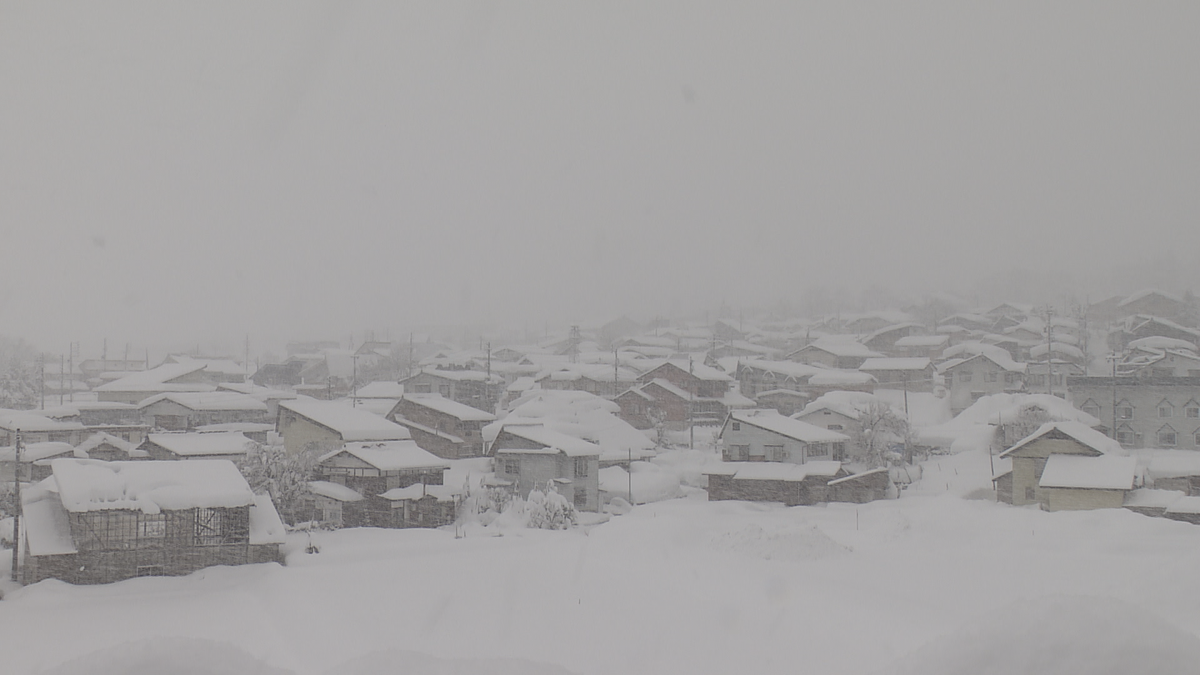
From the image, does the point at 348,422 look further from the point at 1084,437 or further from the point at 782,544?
the point at 1084,437

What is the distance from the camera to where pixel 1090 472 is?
1055 cm

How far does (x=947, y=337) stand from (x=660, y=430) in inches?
482

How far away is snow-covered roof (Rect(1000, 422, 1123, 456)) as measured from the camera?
11.1 m

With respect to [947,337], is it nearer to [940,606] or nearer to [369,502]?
[369,502]

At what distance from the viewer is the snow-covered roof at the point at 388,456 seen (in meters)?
13.3

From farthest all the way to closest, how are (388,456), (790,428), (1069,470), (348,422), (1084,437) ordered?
(790,428) → (348,422) → (388,456) → (1084,437) → (1069,470)

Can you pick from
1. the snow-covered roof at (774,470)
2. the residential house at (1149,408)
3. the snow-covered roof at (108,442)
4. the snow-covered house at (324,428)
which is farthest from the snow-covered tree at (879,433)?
the snow-covered roof at (108,442)

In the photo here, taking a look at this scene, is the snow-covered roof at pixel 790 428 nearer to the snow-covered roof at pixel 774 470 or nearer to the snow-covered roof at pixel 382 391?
the snow-covered roof at pixel 774 470

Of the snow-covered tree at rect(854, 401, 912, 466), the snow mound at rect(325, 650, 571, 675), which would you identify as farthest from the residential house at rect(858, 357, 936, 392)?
the snow mound at rect(325, 650, 571, 675)

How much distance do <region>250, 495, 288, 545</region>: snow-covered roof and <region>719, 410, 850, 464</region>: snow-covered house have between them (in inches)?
382

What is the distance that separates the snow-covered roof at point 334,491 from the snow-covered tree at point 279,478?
148 millimetres

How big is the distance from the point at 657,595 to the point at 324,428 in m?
10.5

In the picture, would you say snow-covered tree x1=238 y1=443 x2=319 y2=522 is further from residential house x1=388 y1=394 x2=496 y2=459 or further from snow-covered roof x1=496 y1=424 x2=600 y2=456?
residential house x1=388 y1=394 x2=496 y2=459

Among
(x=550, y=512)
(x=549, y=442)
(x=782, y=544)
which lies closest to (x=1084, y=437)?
(x=782, y=544)
